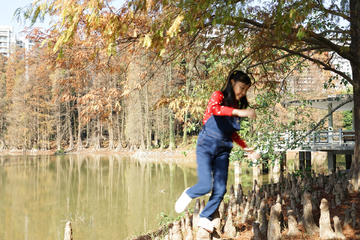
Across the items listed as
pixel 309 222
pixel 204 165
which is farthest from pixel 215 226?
pixel 309 222

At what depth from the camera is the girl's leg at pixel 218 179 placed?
2.99 meters

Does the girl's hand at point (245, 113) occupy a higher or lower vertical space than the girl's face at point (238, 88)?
lower

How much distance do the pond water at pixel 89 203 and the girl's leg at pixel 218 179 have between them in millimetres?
4818

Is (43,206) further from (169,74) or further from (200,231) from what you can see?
(169,74)

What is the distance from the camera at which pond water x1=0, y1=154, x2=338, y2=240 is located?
8695 millimetres

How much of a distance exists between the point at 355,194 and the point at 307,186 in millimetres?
844

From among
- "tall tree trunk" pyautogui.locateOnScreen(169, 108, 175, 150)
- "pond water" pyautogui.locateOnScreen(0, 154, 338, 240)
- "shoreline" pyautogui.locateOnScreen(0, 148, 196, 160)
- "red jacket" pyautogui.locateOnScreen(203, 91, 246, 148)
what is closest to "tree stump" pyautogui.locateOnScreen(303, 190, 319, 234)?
"red jacket" pyautogui.locateOnScreen(203, 91, 246, 148)

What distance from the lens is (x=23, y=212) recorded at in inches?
430

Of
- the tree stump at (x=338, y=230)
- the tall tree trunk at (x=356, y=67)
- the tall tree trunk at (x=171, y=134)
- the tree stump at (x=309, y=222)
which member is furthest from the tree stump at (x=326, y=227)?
the tall tree trunk at (x=171, y=134)

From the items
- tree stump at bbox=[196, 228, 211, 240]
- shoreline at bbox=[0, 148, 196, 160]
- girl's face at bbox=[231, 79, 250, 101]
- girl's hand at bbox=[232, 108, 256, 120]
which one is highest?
girl's face at bbox=[231, 79, 250, 101]

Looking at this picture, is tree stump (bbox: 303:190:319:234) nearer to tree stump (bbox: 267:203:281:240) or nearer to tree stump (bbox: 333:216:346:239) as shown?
tree stump (bbox: 333:216:346:239)

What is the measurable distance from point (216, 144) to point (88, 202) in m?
10.3

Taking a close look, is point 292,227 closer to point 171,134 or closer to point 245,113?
point 245,113

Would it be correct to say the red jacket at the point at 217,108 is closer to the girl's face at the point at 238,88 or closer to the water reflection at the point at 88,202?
the girl's face at the point at 238,88
